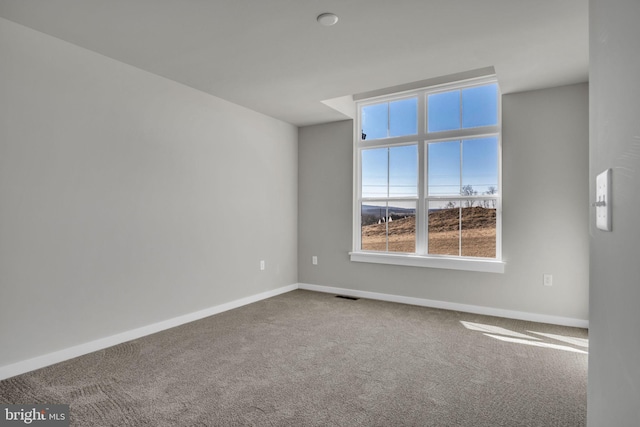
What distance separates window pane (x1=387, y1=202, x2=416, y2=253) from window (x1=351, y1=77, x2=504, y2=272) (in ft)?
0.04

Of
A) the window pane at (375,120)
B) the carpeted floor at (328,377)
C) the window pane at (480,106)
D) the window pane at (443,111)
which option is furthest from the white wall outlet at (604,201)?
the window pane at (375,120)

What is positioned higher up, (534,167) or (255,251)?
(534,167)

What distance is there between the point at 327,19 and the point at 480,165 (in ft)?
8.50

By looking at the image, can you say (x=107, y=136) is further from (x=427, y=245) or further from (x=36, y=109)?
(x=427, y=245)

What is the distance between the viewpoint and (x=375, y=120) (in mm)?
4891

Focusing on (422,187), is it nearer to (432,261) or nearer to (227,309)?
(432,261)

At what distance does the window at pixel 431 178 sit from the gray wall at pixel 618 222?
338 centimetres

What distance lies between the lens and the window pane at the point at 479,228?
4.07m

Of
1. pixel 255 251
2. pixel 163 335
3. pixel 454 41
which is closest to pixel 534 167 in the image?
pixel 454 41

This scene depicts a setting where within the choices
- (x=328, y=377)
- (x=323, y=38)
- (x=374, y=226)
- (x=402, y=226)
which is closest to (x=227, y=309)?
(x=328, y=377)

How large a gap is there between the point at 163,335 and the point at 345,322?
1759 mm

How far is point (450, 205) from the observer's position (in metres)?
4.30

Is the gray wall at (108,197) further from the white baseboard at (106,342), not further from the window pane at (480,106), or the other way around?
the window pane at (480,106)

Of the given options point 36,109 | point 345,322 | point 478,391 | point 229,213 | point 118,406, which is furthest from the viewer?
point 229,213
